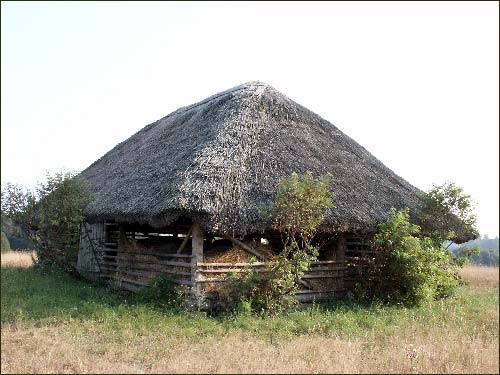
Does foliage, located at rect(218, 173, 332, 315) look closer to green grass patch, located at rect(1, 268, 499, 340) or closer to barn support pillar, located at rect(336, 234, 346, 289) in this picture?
green grass patch, located at rect(1, 268, 499, 340)

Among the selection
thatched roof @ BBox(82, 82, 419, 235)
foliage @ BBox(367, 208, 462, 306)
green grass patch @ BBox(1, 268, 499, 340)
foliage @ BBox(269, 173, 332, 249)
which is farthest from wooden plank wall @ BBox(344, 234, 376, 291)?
foliage @ BBox(269, 173, 332, 249)

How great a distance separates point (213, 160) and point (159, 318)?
128 inches

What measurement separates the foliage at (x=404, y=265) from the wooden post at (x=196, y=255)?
356cm

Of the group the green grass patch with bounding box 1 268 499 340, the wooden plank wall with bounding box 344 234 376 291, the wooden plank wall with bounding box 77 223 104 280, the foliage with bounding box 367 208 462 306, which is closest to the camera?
A: the green grass patch with bounding box 1 268 499 340

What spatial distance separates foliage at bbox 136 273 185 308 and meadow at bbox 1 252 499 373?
288mm

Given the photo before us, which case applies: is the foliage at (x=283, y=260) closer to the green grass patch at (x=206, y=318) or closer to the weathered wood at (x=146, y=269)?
the green grass patch at (x=206, y=318)

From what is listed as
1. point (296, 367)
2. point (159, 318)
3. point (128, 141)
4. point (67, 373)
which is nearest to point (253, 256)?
point (159, 318)

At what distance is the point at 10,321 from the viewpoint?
766 cm

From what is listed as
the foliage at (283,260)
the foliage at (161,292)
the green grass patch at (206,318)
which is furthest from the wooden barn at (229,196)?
the green grass patch at (206,318)

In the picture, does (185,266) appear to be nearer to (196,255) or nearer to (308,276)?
(196,255)

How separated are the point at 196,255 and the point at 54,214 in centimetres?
445

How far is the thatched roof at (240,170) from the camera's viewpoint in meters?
8.98

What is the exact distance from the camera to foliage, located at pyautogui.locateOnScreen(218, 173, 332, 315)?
8.63 metres

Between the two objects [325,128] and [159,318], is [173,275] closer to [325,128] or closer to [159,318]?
[159,318]
